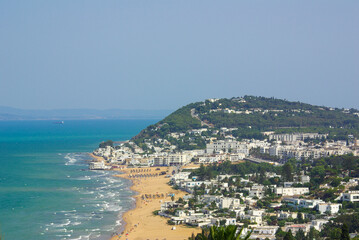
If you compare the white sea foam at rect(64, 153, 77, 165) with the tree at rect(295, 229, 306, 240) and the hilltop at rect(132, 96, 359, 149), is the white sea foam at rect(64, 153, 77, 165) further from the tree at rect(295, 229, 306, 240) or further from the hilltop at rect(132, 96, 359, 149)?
the tree at rect(295, 229, 306, 240)

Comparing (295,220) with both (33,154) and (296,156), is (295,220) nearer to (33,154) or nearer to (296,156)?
(296,156)

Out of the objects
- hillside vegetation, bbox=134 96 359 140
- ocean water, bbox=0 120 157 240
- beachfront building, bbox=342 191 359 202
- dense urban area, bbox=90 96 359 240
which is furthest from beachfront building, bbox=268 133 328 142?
beachfront building, bbox=342 191 359 202

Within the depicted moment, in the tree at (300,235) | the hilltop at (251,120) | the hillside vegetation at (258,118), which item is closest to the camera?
the tree at (300,235)

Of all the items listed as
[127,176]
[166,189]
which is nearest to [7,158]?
[127,176]

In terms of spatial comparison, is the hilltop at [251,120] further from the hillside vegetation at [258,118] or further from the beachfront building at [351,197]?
the beachfront building at [351,197]

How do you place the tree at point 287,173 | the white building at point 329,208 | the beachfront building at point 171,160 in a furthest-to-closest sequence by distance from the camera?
the beachfront building at point 171,160, the tree at point 287,173, the white building at point 329,208

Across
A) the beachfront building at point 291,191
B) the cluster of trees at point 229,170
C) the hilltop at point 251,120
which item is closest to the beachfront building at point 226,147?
the hilltop at point 251,120
